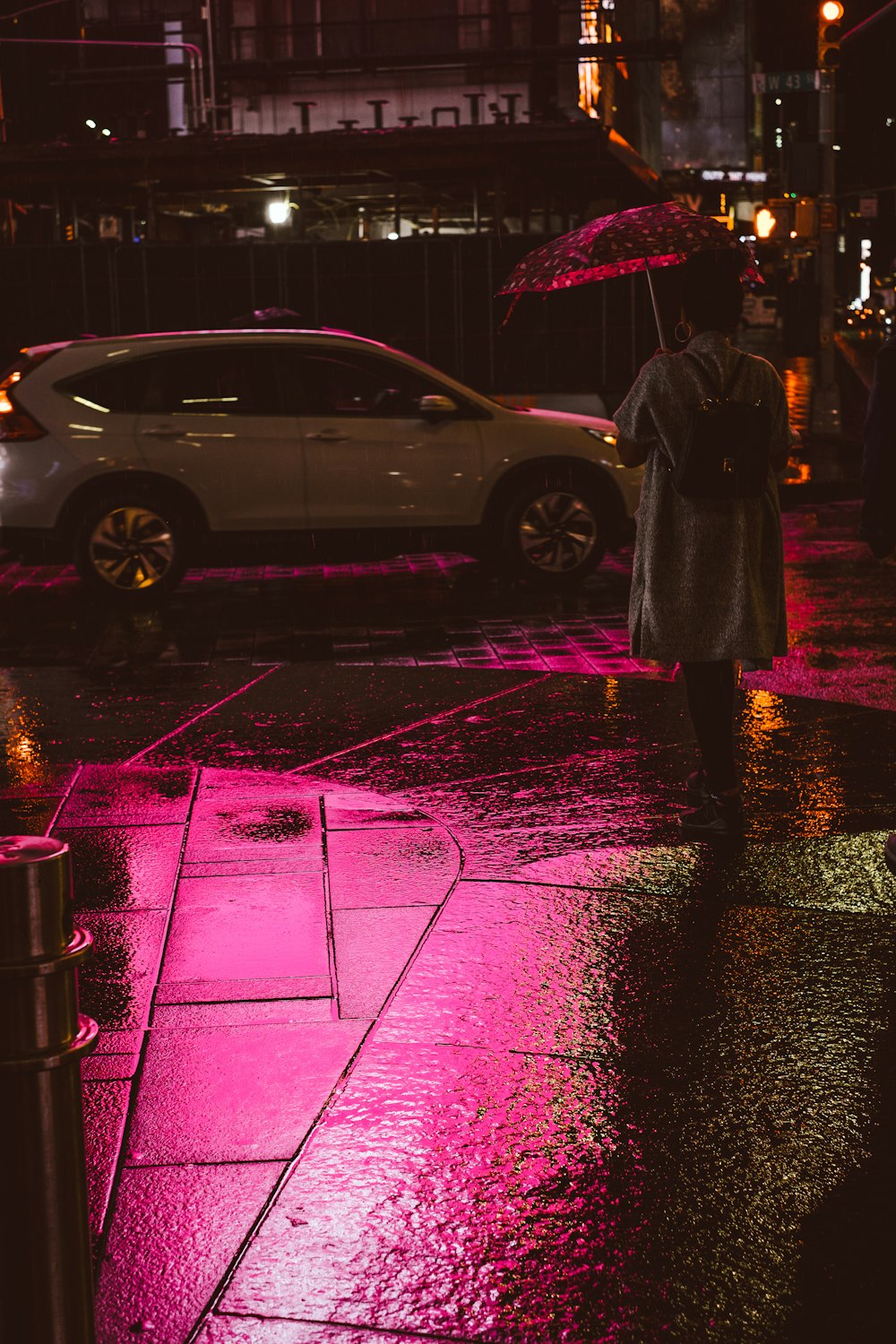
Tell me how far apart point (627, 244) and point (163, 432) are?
5.48m

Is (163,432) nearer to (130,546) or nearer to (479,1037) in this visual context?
(130,546)

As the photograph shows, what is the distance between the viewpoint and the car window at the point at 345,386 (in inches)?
467

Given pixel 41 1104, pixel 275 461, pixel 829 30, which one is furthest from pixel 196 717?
pixel 829 30

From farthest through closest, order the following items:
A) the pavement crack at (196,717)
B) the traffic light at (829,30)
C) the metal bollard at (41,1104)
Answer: the traffic light at (829,30)
the pavement crack at (196,717)
the metal bollard at (41,1104)

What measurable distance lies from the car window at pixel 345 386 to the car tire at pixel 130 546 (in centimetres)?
126

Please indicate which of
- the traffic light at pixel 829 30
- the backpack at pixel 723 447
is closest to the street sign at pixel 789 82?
the traffic light at pixel 829 30

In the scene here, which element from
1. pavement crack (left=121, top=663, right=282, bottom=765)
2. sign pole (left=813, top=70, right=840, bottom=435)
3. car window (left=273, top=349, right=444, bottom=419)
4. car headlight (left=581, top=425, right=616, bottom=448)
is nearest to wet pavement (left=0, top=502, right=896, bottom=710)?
pavement crack (left=121, top=663, right=282, bottom=765)

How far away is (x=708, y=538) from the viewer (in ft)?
18.7

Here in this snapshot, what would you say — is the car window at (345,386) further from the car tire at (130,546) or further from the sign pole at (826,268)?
the sign pole at (826,268)

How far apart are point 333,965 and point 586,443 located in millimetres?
7944

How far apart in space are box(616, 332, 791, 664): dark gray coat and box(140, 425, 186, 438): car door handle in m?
6.36

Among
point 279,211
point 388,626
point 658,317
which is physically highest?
point 279,211

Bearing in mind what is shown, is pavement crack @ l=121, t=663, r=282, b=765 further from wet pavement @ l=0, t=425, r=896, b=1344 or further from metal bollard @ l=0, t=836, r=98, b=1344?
metal bollard @ l=0, t=836, r=98, b=1344

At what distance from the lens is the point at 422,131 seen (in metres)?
23.0
